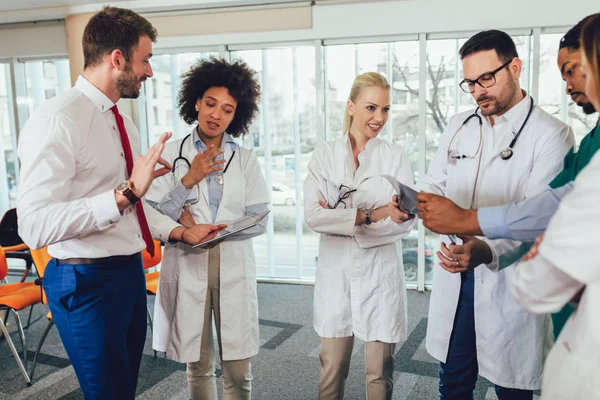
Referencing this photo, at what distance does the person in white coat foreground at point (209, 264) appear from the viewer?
2146mm

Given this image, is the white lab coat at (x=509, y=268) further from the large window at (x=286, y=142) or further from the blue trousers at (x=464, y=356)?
the large window at (x=286, y=142)

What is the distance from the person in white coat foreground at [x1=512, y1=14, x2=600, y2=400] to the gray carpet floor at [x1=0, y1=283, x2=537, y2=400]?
1.94 meters

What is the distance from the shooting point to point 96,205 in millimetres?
1505

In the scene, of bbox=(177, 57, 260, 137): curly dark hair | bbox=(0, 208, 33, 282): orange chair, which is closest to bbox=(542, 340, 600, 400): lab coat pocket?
bbox=(177, 57, 260, 137): curly dark hair

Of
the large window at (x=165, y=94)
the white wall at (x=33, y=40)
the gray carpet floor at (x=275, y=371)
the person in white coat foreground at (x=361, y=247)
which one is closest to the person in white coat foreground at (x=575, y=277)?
the person in white coat foreground at (x=361, y=247)

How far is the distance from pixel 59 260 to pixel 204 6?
3.95 meters

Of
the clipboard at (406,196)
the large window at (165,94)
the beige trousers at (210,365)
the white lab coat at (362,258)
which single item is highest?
the large window at (165,94)

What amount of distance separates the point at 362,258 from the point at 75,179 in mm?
1189

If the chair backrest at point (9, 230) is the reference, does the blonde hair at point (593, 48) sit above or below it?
above

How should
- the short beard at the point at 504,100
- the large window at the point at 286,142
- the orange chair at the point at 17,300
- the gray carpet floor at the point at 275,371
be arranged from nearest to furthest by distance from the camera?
the short beard at the point at 504,100, the gray carpet floor at the point at 275,371, the orange chair at the point at 17,300, the large window at the point at 286,142

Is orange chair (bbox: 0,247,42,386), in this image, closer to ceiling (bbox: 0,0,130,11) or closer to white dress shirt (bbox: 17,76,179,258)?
white dress shirt (bbox: 17,76,179,258)

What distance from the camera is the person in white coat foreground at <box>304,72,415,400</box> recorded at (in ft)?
6.79

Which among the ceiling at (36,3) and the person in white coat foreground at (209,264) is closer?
the person in white coat foreground at (209,264)

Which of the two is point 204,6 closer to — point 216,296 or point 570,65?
point 216,296
